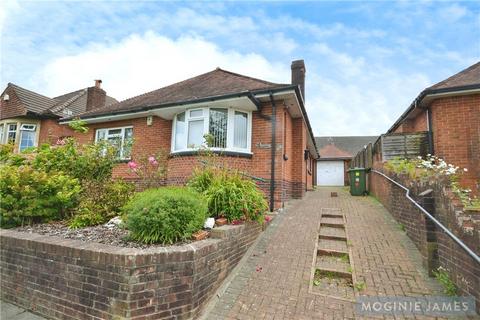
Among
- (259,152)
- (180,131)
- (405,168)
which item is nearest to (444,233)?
(405,168)

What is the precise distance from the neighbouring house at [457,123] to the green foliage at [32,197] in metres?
10.4

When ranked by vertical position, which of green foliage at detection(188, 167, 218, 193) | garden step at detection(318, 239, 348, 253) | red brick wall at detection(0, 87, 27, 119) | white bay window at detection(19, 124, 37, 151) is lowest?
garden step at detection(318, 239, 348, 253)

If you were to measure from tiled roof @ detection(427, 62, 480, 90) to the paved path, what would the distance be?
5291 mm

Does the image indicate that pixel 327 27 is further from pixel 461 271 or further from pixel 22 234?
pixel 22 234

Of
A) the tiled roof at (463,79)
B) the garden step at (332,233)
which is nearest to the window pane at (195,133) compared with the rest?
the garden step at (332,233)

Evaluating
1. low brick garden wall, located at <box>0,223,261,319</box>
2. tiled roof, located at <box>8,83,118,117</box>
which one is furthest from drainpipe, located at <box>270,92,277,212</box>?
tiled roof, located at <box>8,83,118,117</box>

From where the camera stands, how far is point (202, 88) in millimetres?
10602

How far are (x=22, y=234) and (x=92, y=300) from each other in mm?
2095

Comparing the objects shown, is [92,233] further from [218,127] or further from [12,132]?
[12,132]

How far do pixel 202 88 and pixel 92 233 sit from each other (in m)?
7.64

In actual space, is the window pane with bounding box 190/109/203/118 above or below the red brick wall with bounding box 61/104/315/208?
above

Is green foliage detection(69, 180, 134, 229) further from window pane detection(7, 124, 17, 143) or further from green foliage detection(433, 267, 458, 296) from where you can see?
window pane detection(7, 124, 17, 143)

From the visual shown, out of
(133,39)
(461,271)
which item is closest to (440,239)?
(461,271)

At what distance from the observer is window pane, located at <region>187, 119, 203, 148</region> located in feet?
28.3
